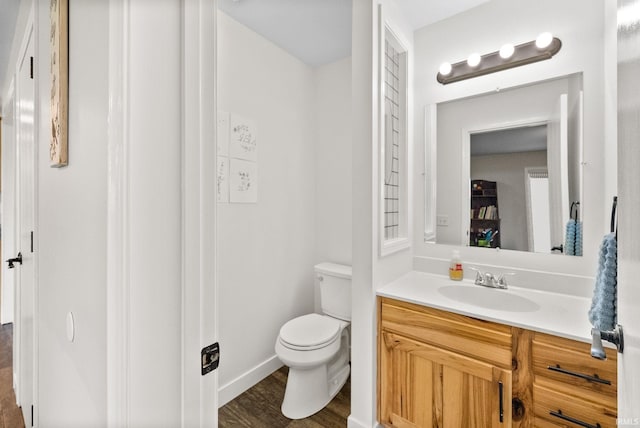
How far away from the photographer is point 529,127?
1590 mm

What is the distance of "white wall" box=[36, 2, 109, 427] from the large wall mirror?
5.80 ft

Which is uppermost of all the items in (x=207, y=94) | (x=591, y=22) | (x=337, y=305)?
(x=591, y=22)

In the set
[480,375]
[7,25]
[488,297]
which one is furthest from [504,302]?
[7,25]

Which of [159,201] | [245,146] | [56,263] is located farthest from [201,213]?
[245,146]

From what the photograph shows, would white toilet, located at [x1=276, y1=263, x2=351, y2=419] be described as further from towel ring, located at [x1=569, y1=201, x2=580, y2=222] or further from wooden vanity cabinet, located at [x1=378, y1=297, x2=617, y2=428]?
towel ring, located at [x1=569, y1=201, x2=580, y2=222]

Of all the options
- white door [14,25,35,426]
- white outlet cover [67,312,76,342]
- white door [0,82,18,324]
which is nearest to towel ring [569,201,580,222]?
white outlet cover [67,312,76,342]

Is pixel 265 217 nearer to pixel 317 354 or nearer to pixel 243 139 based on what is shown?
pixel 243 139

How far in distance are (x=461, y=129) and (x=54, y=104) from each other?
1.96 metres

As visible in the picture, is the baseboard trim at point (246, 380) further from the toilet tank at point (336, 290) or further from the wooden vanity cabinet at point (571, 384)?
the wooden vanity cabinet at point (571, 384)

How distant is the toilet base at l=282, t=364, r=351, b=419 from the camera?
67.9 inches

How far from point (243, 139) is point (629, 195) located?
186 cm

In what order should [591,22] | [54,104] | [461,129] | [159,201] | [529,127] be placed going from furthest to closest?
[461,129]
[529,127]
[591,22]
[54,104]
[159,201]

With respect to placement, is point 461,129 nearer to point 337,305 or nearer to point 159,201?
point 337,305

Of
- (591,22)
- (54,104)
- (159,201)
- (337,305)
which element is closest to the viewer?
(159,201)
